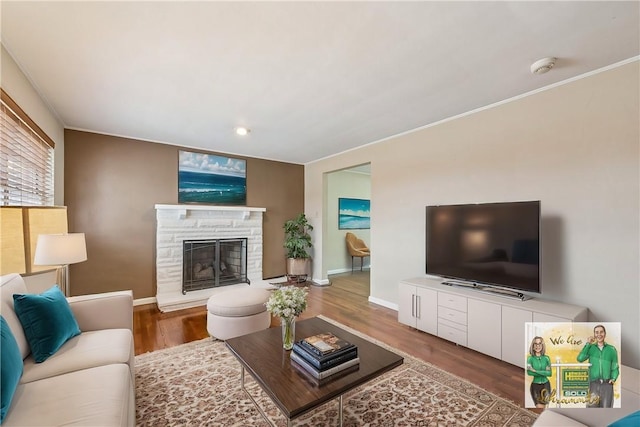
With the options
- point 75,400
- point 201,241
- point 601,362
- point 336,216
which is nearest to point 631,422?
point 601,362

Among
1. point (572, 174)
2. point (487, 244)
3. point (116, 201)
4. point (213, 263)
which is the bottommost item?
point (213, 263)

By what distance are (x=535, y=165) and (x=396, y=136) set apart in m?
1.75

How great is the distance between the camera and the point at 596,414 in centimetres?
119

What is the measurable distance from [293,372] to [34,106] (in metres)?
3.23

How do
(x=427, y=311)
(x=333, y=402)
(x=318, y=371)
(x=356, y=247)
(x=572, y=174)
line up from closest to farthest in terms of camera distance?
1. (x=318, y=371)
2. (x=333, y=402)
3. (x=572, y=174)
4. (x=427, y=311)
5. (x=356, y=247)

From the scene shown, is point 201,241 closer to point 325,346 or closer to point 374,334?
point 374,334

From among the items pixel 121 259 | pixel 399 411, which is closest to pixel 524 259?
pixel 399 411

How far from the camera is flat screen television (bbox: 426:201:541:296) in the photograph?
2447mm

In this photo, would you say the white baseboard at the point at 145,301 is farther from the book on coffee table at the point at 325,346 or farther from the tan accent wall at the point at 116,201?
the book on coffee table at the point at 325,346

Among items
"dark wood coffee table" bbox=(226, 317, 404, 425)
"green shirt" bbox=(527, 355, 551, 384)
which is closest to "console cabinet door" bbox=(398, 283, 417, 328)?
"green shirt" bbox=(527, 355, 551, 384)

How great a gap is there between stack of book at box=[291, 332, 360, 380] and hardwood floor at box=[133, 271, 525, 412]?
1.25 metres

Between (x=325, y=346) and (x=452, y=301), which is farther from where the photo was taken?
(x=452, y=301)

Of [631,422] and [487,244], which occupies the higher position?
[487,244]

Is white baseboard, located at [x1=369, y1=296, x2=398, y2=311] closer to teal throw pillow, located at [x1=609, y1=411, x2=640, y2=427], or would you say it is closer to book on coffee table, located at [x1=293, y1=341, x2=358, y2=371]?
book on coffee table, located at [x1=293, y1=341, x2=358, y2=371]
